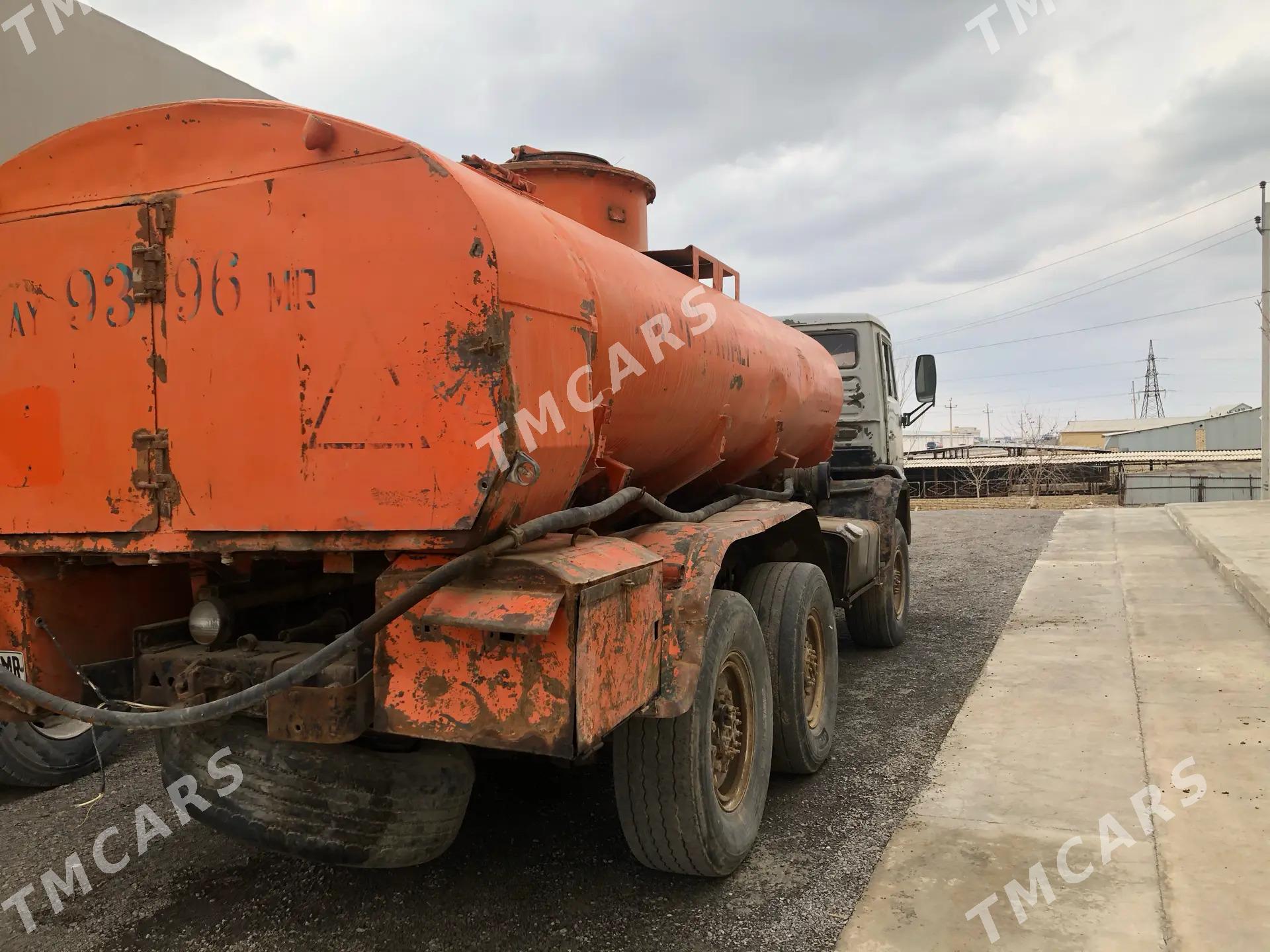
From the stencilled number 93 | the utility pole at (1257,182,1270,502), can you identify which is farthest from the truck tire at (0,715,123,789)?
the utility pole at (1257,182,1270,502)

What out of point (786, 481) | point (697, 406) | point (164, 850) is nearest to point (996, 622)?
point (786, 481)

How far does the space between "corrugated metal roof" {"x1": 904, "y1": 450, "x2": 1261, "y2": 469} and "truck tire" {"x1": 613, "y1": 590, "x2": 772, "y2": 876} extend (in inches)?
1193

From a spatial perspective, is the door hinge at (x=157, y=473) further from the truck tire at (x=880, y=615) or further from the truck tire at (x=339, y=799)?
the truck tire at (x=880, y=615)

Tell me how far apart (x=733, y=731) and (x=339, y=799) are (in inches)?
63.7

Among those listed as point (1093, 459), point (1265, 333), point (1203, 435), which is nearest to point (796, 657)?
point (1265, 333)

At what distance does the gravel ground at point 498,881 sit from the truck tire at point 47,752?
0.35 ft

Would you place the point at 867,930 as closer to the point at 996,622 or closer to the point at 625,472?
the point at 625,472

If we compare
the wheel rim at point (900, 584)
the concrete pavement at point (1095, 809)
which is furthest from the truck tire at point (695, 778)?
the wheel rim at point (900, 584)

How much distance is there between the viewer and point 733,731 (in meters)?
3.85

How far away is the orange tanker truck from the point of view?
268cm

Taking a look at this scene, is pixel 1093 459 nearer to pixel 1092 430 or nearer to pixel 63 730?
pixel 63 730

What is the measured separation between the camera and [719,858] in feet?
11.3

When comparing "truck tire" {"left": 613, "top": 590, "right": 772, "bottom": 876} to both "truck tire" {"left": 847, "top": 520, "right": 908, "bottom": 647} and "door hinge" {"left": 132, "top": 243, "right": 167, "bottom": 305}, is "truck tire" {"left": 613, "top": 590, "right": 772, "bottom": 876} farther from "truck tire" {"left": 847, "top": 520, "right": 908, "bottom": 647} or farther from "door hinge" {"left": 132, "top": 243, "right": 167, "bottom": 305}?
"truck tire" {"left": 847, "top": 520, "right": 908, "bottom": 647}

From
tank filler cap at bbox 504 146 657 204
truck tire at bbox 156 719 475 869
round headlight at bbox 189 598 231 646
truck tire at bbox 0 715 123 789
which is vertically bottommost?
truck tire at bbox 0 715 123 789
